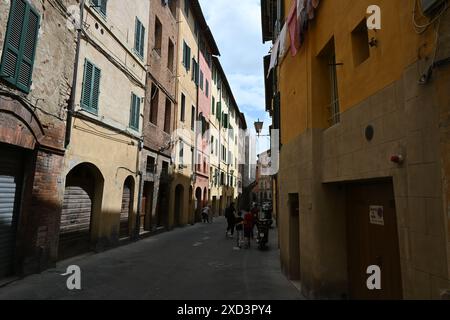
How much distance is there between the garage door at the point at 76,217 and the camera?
9.39 metres

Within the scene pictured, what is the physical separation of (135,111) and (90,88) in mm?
3630

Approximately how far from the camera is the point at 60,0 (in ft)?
27.3

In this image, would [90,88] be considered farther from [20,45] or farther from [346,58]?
[346,58]

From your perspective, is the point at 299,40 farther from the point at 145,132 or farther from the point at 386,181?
the point at 145,132

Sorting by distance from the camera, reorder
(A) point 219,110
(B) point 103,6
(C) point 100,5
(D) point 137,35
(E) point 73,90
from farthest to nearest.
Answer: (A) point 219,110
(D) point 137,35
(B) point 103,6
(C) point 100,5
(E) point 73,90

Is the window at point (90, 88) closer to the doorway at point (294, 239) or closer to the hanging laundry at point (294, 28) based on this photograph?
the hanging laundry at point (294, 28)

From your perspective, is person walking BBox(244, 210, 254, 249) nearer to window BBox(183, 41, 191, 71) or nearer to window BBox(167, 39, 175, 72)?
window BBox(167, 39, 175, 72)

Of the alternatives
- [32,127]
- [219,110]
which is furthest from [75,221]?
[219,110]

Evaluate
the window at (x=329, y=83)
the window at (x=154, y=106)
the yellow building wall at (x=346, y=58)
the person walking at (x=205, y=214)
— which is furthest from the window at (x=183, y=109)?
the window at (x=329, y=83)

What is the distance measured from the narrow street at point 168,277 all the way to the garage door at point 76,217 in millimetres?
431

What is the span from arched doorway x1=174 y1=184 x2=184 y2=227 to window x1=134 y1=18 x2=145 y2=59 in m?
9.26

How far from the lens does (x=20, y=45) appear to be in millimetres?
6797

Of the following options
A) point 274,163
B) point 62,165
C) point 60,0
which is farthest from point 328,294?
point 274,163

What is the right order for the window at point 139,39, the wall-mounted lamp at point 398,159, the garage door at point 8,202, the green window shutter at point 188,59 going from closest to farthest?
the wall-mounted lamp at point 398,159 < the garage door at point 8,202 < the window at point 139,39 < the green window shutter at point 188,59
